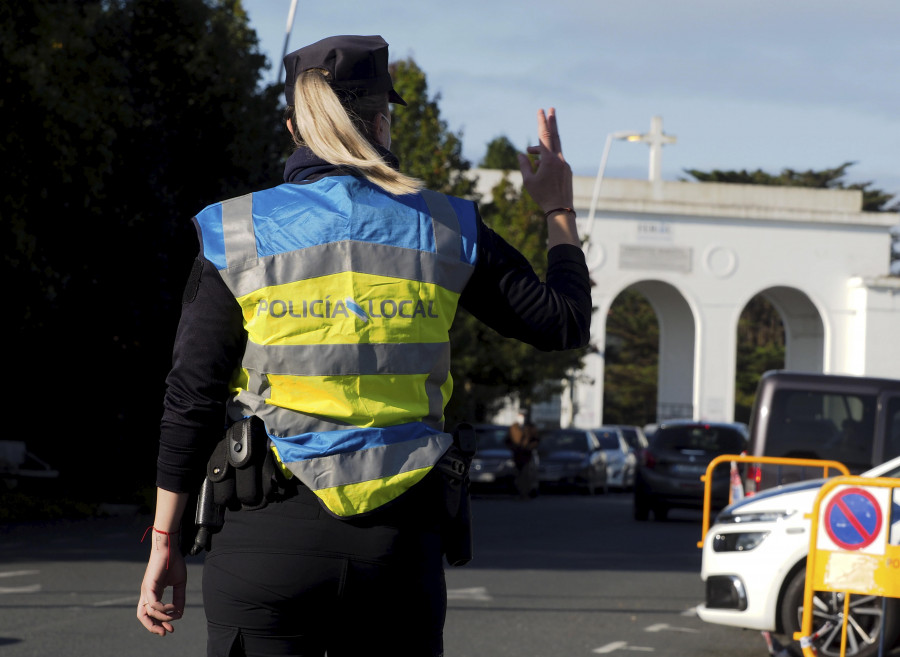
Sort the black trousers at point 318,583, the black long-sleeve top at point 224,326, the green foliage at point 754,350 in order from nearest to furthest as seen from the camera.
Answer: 1. the black trousers at point 318,583
2. the black long-sleeve top at point 224,326
3. the green foliage at point 754,350

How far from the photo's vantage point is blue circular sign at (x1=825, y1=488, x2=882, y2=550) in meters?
6.70

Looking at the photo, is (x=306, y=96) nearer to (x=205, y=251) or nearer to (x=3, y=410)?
(x=205, y=251)

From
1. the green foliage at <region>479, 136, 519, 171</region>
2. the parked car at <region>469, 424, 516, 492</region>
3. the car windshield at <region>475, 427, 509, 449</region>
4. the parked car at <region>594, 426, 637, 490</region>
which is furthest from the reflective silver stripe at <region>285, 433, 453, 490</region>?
the green foliage at <region>479, 136, 519, 171</region>

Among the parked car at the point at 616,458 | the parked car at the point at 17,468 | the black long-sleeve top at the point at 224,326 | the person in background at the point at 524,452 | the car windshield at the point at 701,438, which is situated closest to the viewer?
the black long-sleeve top at the point at 224,326

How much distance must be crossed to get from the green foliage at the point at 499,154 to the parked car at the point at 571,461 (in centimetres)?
5232

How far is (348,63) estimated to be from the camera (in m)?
2.74

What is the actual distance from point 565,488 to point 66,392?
12.6m

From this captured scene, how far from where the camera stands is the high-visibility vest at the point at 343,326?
8.41 feet

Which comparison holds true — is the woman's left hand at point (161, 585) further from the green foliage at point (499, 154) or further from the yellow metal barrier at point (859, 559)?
the green foliage at point (499, 154)

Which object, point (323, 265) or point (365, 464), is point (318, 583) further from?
point (323, 265)

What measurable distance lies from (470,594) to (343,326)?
8.20 m

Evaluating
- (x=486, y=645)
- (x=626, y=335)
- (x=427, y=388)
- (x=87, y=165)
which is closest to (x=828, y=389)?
(x=486, y=645)

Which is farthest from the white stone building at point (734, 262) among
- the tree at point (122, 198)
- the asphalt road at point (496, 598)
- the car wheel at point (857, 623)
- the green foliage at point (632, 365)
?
the car wheel at point (857, 623)

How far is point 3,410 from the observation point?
21438mm
